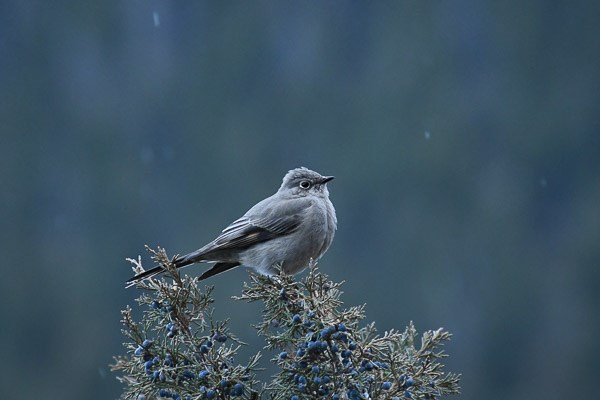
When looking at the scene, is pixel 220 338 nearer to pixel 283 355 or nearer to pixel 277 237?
pixel 283 355

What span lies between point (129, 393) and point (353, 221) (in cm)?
847

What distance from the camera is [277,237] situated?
2.84 m

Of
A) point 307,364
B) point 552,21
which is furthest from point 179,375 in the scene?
point 552,21

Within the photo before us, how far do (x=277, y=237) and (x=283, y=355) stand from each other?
4.01ft

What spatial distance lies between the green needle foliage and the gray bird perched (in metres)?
0.85

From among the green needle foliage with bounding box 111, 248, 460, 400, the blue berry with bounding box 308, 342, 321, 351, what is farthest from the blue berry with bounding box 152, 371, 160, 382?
the blue berry with bounding box 308, 342, 321, 351

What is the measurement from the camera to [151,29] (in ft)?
37.3

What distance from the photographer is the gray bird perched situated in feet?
8.97

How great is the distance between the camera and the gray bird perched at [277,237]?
108 inches

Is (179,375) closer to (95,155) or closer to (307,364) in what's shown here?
(307,364)

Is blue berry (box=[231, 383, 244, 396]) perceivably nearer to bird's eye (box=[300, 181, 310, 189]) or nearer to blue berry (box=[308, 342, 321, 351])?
blue berry (box=[308, 342, 321, 351])

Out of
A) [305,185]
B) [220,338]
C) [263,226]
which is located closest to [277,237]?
[263,226]

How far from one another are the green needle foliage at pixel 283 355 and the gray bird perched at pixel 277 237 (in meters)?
0.85

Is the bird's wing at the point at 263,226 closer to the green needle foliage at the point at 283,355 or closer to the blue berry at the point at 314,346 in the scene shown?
the green needle foliage at the point at 283,355
